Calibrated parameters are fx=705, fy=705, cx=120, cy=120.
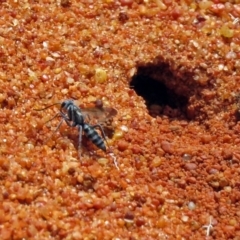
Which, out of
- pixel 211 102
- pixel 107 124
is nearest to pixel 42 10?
pixel 107 124

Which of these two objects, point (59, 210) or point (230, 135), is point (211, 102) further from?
point (59, 210)

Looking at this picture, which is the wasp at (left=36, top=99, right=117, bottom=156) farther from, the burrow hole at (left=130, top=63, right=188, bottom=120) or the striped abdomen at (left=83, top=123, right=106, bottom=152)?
the burrow hole at (left=130, top=63, right=188, bottom=120)

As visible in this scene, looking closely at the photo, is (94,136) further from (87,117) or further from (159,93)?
(159,93)

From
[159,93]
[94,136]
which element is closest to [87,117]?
[94,136]

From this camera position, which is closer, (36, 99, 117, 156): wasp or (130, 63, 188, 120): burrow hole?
(36, 99, 117, 156): wasp

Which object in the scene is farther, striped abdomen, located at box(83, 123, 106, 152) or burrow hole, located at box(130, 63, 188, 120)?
burrow hole, located at box(130, 63, 188, 120)

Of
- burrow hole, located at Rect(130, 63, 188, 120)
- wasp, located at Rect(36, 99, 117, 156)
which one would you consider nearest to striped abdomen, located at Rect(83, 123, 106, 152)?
wasp, located at Rect(36, 99, 117, 156)
